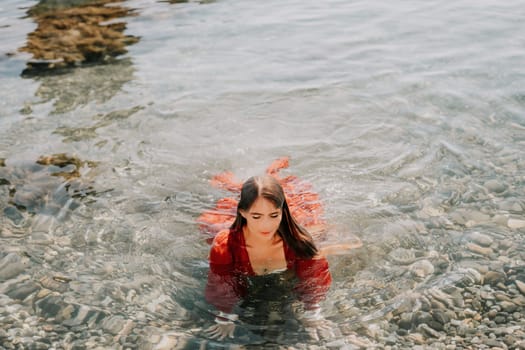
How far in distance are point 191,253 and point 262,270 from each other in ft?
2.82

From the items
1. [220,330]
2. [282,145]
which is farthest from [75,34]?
[220,330]

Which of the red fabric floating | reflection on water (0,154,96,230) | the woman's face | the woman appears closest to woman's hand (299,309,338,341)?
the woman

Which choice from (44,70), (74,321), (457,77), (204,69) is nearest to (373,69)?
(457,77)

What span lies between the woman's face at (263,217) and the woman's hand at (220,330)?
72cm

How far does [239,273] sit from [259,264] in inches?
7.2

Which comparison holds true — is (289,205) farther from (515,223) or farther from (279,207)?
(515,223)

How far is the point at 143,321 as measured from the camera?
4285mm

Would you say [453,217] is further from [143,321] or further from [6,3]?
[6,3]

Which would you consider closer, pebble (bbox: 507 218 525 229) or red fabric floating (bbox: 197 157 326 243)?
pebble (bbox: 507 218 525 229)

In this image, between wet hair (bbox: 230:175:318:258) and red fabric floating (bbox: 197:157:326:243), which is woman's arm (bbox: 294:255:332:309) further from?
red fabric floating (bbox: 197:157:326:243)

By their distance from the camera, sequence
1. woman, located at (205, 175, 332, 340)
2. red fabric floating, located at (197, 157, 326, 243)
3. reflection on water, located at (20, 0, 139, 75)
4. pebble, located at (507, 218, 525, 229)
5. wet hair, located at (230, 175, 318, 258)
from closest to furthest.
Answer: wet hair, located at (230, 175, 318, 258), woman, located at (205, 175, 332, 340), pebble, located at (507, 218, 525, 229), red fabric floating, located at (197, 157, 326, 243), reflection on water, located at (20, 0, 139, 75)

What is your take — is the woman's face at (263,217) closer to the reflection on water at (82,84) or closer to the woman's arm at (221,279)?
the woman's arm at (221,279)

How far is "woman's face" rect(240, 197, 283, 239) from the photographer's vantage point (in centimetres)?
404

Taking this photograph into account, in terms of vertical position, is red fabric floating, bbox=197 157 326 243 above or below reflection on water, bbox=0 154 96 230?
below
